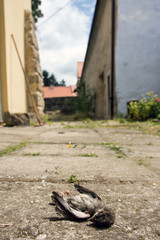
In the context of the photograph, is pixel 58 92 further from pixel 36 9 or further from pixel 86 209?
pixel 86 209

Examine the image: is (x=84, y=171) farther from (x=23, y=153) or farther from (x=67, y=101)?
(x=67, y=101)

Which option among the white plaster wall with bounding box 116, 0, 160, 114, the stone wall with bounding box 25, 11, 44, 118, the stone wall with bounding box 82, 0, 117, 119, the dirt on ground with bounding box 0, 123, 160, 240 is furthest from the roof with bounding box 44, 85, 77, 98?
the dirt on ground with bounding box 0, 123, 160, 240

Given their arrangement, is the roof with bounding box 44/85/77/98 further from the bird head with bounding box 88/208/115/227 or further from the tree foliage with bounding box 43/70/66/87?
the bird head with bounding box 88/208/115/227

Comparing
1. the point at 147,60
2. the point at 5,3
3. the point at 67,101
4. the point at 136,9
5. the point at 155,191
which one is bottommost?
the point at 155,191

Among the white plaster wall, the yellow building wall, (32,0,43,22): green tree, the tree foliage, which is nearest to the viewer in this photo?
the yellow building wall

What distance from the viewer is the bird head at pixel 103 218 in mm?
562

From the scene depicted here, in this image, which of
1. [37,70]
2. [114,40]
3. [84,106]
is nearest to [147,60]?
[114,40]

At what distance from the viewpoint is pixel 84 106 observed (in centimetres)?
928

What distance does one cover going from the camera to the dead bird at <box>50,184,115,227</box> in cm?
58

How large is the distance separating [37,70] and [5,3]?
1.62m

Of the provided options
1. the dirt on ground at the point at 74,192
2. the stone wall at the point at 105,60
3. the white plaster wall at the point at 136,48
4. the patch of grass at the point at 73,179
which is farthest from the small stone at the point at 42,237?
the stone wall at the point at 105,60

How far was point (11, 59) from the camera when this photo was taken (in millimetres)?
3906

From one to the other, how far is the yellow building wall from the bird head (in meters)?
3.46

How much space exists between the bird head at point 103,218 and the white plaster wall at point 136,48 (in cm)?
530
